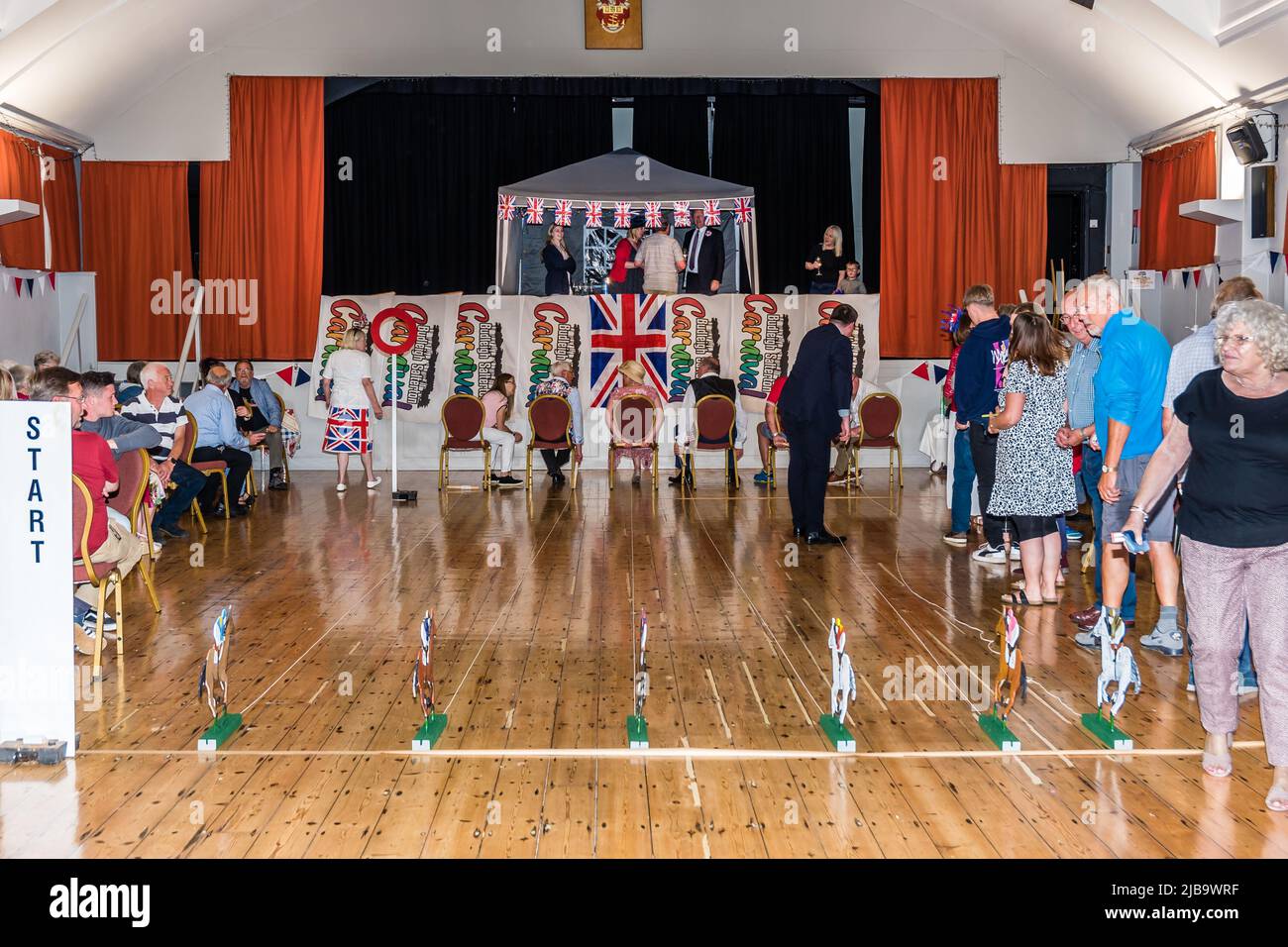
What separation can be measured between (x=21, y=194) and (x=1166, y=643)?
10612 millimetres

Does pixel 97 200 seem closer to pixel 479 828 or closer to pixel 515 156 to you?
pixel 515 156

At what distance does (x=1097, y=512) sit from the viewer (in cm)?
569

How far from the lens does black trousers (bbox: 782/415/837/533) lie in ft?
26.2

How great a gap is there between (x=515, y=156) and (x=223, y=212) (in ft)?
10.6

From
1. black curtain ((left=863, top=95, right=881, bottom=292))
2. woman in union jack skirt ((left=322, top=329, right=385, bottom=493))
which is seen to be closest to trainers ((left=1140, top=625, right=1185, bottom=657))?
woman in union jack skirt ((left=322, top=329, right=385, bottom=493))

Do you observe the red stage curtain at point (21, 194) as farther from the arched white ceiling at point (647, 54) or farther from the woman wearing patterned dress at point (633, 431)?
the woman wearing patterned dress at point (633, 431)

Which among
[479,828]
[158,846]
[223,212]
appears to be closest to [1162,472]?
[479,828]

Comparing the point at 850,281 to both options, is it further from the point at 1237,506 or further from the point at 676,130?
the point at 1237,506

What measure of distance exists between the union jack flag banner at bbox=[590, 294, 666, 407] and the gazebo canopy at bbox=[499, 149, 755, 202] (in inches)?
49.9

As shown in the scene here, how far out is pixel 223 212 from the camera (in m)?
13.2

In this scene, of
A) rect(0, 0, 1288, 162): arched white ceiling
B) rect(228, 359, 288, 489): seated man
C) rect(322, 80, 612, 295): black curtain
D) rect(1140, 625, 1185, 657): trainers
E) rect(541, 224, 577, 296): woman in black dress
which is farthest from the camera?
rect(322, 80, 612, 295): black curtain

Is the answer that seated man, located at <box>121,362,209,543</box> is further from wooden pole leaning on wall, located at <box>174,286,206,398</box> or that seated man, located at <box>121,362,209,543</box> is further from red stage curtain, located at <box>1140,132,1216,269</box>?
red stage curtain, located at <box>1140,132,1216,269</box>

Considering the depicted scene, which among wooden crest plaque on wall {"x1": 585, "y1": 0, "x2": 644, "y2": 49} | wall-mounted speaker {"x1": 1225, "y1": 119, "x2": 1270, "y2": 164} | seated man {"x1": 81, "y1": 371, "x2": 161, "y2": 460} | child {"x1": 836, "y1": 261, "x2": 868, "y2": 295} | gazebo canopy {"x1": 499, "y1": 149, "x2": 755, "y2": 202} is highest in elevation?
wooden crest plaque on wall {"x1": 585, "y1": 0, "x2": 644, "y2": 49}
